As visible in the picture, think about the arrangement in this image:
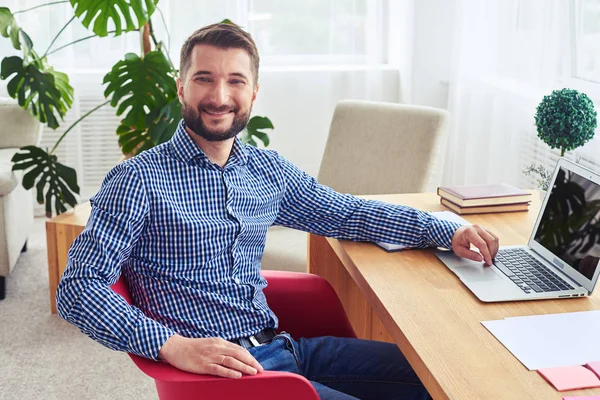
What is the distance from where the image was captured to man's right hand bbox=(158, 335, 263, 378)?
143 cm

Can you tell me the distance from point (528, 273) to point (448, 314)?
291 mm

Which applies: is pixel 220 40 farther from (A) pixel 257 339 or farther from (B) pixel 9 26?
(B) pixel 9 26

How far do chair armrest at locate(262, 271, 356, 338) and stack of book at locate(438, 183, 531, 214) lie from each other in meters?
0.51

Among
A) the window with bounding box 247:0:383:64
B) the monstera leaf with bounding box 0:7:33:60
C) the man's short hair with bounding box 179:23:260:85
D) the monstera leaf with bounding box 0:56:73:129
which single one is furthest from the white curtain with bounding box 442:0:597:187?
the monstera leaf with bounding box 0:7:33:60

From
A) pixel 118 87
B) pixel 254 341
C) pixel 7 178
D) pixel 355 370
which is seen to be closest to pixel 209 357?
pixel 254 341

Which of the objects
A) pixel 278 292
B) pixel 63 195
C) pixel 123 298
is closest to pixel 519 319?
pixel 278 292

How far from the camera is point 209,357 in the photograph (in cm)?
144

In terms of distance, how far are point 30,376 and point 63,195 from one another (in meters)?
0.85

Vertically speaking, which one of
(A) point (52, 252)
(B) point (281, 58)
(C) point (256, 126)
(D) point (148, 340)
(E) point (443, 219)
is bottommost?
(A) point (52, 252)

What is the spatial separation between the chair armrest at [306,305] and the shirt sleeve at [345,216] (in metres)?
0.14

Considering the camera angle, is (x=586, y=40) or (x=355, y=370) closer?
(x=355, y=370)

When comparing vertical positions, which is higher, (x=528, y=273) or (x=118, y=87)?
(x=118, y=87)

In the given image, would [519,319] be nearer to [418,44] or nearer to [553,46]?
[553,46]

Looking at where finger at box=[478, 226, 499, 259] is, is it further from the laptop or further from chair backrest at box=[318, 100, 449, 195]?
chair backrest at box=[318, 100, 449, 195]
